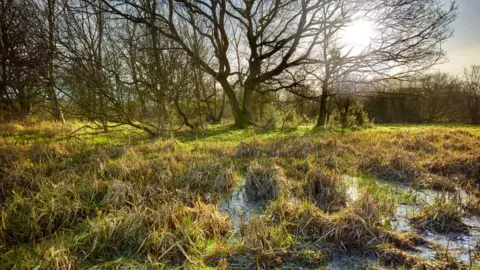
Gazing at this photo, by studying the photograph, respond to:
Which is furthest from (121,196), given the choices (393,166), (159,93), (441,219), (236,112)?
(236,112)

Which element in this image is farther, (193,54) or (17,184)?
(193,54)

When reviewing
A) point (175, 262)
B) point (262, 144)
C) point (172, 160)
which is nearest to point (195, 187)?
point (172, 160)

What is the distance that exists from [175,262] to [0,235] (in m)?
2.04

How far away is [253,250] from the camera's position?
98.7 inches

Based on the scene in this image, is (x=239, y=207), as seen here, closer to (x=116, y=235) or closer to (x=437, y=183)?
(x=116, y=235)

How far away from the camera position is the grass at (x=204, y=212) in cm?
249

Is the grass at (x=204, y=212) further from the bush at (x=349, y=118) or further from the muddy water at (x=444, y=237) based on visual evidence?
the bush at (x=349, y=118)

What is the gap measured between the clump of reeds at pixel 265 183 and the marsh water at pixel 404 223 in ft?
0.52

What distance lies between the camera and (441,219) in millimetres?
3100

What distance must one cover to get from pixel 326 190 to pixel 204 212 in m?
1.97

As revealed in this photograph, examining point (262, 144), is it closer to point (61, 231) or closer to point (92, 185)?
point (92, 185)

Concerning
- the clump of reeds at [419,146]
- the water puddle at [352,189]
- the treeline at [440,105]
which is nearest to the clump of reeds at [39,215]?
the water puddle at [352,189]

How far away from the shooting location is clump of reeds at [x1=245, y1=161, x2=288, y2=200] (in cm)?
407

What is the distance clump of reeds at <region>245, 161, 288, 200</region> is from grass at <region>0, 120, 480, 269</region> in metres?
0.02
